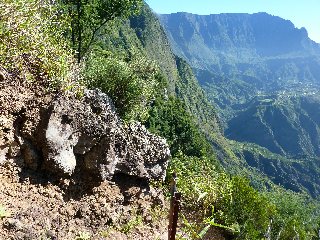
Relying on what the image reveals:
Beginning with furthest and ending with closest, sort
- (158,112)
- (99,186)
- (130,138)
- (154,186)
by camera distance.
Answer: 1. (158,112)
2. (154,186)
3. (130,138)
4. (99,186)

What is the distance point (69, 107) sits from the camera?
7.82m

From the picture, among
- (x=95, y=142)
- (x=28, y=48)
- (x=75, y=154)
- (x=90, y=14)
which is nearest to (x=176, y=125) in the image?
(x=90, y=14)

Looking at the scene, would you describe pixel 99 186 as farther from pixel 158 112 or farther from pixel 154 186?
pixel 158 112

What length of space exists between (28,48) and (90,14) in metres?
11.2

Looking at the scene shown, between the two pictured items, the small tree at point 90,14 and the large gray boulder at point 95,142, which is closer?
the large gray boulder at point 95,142

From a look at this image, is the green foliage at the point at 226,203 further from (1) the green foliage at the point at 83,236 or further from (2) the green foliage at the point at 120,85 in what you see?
(1) the green foliage at the point at 83,236

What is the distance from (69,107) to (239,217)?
5.78m

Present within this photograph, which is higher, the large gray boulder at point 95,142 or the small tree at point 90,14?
the small tree at point 90,14

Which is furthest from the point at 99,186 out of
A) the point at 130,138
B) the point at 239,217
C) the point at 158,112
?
the point at 158,112

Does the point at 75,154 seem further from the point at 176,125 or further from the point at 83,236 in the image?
the point at 176,125

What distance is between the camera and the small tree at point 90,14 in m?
17.4

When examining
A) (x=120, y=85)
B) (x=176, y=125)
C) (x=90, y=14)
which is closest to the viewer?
(x=120, y=85)

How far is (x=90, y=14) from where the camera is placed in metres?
18.2

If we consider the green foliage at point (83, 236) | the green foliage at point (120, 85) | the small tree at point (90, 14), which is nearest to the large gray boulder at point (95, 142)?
the green foliage at point (120, 85)
